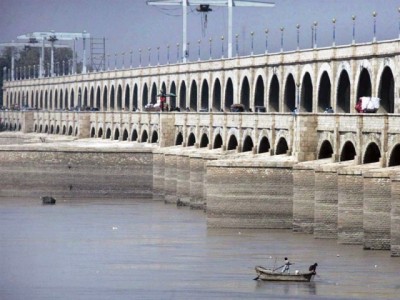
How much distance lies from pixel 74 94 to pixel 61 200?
84135mm

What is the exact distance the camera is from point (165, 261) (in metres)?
69.6

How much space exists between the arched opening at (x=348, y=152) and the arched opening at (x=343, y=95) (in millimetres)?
14340

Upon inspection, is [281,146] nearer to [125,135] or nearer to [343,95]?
[343,95]

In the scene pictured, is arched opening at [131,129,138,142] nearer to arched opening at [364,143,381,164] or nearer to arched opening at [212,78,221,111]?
arched opening at [212,78,221,111]

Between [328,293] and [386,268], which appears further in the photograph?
[386,268]

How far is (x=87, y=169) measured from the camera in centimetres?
11206

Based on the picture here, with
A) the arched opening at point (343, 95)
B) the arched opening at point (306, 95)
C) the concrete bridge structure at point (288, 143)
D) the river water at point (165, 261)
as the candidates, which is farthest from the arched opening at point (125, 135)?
the river water at point (165, 261)

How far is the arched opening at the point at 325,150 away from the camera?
275 ft

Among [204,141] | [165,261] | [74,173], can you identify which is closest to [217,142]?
[204,141]

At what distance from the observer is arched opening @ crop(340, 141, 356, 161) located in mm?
80062

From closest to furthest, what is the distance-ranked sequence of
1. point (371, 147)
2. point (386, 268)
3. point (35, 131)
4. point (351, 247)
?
1. point (386, 268)
2. point (351, 247)
3. point (371, 147)
4. point (35, 131)

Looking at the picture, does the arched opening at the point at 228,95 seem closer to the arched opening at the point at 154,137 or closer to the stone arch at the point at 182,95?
the arched opening at the point at 154,137

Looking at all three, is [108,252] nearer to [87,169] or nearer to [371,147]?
[371,147]

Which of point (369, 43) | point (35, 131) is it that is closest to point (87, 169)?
point (369, 43)
